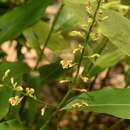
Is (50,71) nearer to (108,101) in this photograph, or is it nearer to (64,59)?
(64,59)

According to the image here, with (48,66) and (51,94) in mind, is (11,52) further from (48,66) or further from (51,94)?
(48,66)

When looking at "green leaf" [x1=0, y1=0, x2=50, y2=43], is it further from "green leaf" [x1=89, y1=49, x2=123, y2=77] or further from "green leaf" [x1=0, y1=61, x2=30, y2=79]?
"green leaf" [x1=89, y1=49, x2=123, y2=77]

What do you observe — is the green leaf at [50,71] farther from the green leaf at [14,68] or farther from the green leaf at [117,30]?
the green leaf at [117,30]

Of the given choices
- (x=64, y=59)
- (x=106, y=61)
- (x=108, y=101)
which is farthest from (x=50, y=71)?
(x=108, y=101)

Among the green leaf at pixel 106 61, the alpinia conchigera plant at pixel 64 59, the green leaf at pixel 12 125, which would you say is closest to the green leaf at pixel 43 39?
→ the alpinia conchigera plant at pixel 64 59

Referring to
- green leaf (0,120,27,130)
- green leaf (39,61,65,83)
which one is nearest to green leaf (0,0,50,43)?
green leaf (39,61,65,83)

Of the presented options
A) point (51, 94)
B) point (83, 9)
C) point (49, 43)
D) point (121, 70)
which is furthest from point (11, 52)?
point (83, 9)
